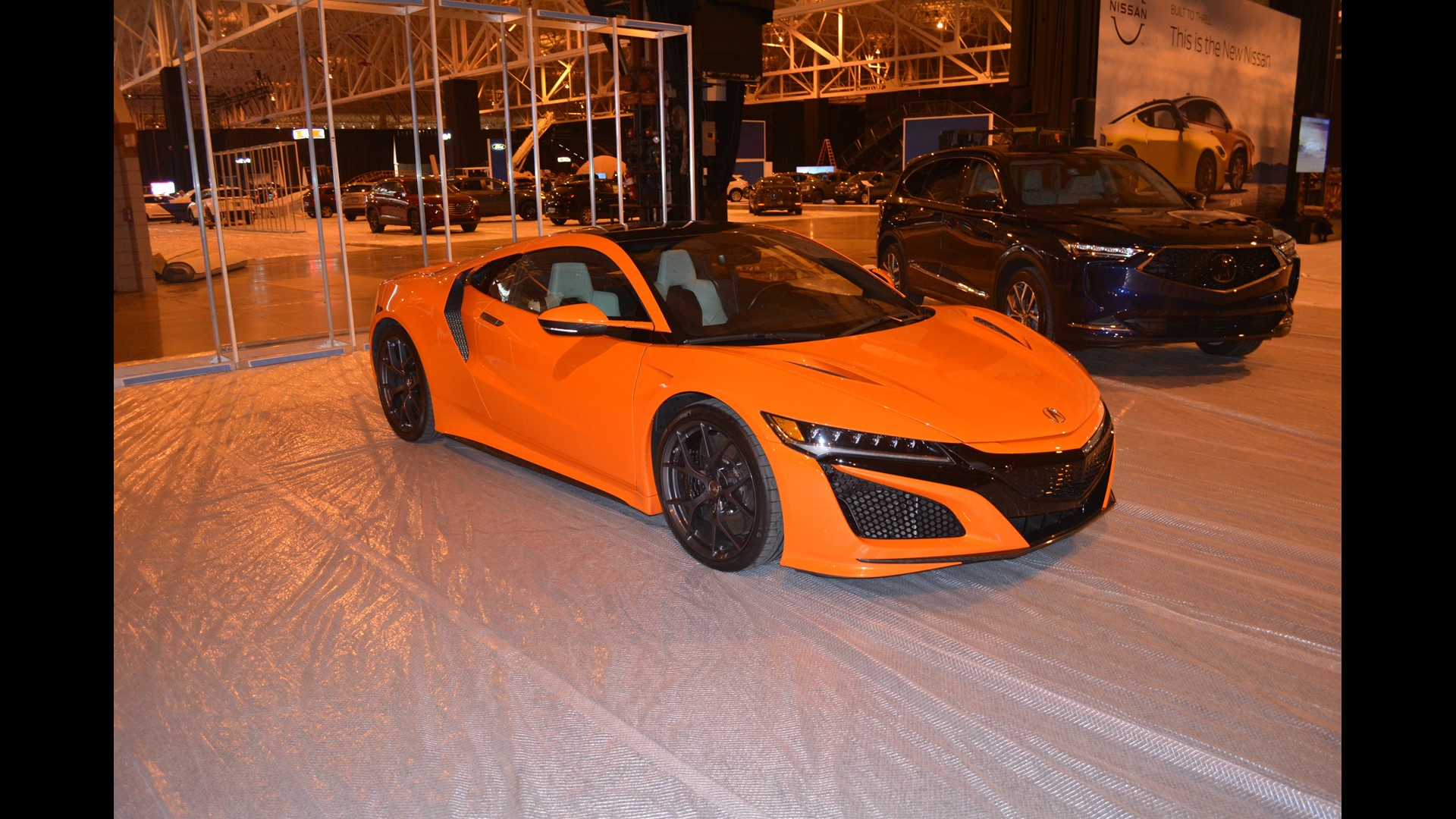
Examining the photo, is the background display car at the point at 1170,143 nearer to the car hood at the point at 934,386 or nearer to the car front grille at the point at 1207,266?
the car front grille at the point at 1207,266

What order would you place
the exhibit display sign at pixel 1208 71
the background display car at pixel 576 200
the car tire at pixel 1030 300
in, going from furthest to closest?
the background display car at pixel 576 200, the exhibit display sign at pixel 1208 71, the car tire at pixel 1030 300

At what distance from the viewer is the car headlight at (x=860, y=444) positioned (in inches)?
127

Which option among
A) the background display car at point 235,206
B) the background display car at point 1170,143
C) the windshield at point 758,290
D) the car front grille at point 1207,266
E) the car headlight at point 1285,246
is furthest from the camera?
the background display car at point 235,206

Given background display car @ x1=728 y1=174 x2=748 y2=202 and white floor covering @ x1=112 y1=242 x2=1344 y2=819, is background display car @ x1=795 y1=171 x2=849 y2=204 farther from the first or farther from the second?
white floor covering @ x1=112 y1=242 x2=1344 y2=819

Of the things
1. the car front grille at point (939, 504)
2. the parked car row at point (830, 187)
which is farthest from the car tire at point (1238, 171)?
the parked car row at point (830, 187)

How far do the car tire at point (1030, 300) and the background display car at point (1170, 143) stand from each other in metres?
7.31

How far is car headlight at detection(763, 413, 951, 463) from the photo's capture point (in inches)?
127

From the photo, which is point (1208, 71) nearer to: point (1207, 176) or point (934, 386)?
point (1207, 176)

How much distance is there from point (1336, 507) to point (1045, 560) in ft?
4.83

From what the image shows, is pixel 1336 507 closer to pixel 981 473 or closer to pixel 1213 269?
→ pixel 981 473

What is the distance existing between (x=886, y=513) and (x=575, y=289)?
1.86 meters

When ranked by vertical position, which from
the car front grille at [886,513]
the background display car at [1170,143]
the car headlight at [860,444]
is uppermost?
the background display car at [1170,143]
